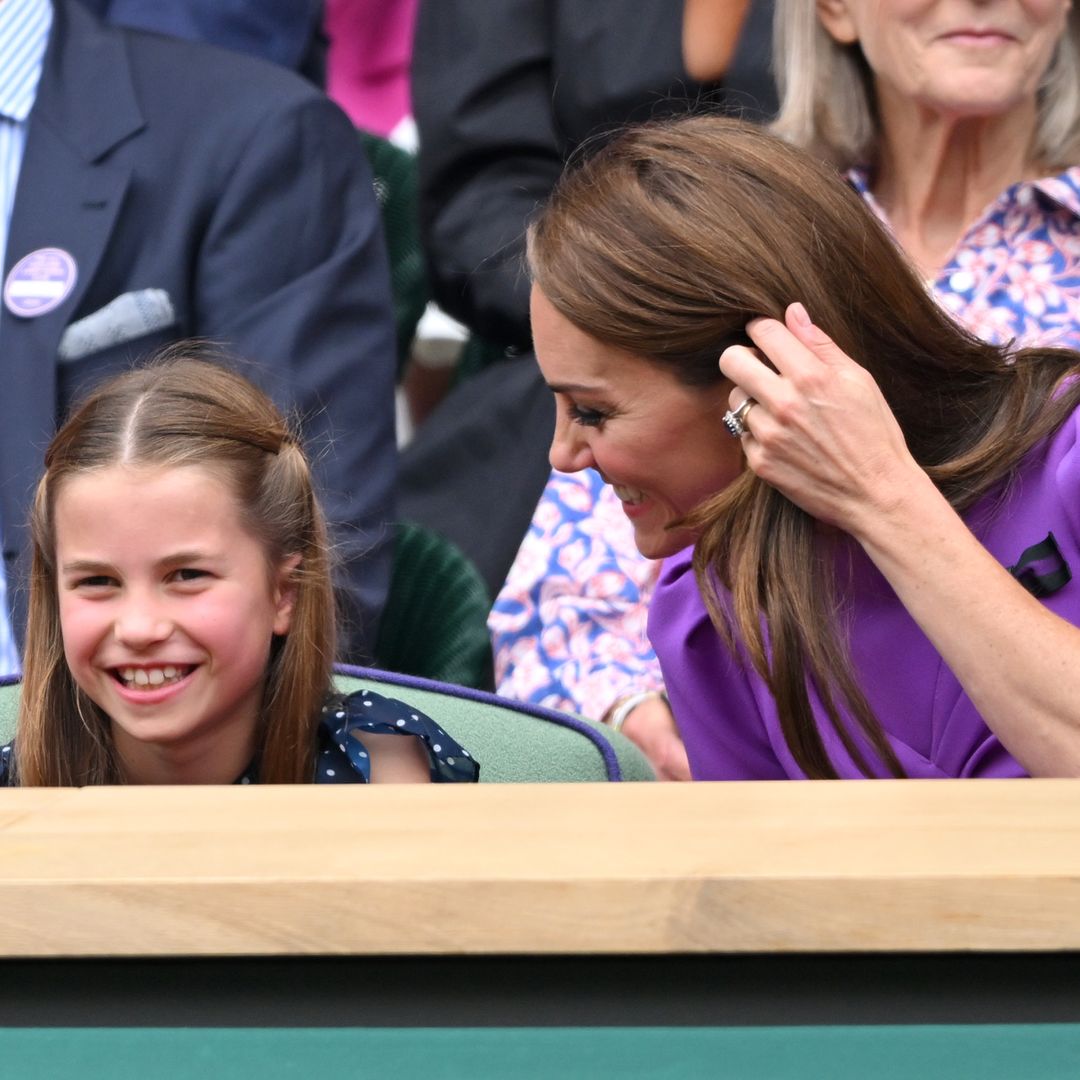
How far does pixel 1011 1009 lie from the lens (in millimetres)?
645

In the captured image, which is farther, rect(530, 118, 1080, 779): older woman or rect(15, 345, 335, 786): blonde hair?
rect(15, 345, 335, 786): blonde hair

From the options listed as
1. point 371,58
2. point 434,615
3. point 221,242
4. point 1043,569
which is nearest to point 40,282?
point 221,242

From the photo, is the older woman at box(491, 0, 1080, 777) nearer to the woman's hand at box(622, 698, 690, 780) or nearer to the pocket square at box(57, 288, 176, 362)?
the woman's hand at box(622, 698, 690, 780)

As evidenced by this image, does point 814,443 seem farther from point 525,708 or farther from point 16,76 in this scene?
point 16,76

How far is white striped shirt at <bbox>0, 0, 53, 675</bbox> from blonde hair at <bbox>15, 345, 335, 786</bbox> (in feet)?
2.19

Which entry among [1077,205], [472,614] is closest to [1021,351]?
[1077,205]

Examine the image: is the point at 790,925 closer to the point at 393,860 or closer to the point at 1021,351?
the point at 393,860

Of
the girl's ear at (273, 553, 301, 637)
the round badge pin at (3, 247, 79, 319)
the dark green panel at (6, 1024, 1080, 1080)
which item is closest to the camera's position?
the dark green panel at (6, 1024, 1080, 1080)

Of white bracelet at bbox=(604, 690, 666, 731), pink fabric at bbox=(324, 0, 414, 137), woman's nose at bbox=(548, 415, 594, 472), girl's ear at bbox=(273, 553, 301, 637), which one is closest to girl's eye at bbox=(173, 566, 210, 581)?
girl's ear at bbox=(273, 553, 301, 637)

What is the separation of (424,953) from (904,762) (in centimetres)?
92

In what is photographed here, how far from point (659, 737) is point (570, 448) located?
1.72 feet

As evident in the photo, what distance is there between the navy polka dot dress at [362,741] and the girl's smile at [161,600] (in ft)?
0.28

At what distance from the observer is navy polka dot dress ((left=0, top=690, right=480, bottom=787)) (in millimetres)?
1545

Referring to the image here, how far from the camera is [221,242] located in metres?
2.34
